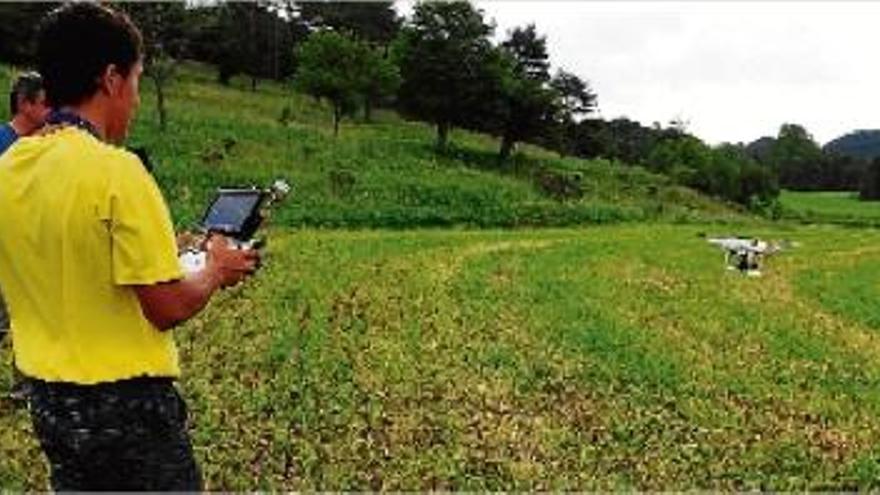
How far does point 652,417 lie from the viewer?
13.8m

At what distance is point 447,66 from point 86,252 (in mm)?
69408

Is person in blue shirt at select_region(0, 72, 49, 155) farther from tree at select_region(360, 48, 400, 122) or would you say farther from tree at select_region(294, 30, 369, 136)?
tree at select_region(360, 48, 400, 122)

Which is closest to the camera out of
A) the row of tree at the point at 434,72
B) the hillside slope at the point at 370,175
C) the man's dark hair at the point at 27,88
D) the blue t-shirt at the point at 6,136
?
Result: the man's dark hair at the point at 27,88

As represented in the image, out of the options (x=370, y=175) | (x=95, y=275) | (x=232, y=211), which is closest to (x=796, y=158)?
(x=370, y=175)

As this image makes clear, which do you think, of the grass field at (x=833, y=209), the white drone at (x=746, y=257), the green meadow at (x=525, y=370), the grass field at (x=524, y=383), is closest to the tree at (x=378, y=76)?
the grass field at (x=833, y=209)

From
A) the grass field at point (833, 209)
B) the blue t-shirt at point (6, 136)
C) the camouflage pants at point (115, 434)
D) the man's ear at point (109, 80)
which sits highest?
the man's ear at point (109, 80)

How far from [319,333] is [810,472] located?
8.69 m

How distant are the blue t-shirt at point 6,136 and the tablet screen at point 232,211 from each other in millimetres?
3153

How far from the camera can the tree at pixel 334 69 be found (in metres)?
74.2

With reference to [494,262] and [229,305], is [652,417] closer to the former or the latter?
[229,305]

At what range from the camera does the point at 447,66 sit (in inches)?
2891

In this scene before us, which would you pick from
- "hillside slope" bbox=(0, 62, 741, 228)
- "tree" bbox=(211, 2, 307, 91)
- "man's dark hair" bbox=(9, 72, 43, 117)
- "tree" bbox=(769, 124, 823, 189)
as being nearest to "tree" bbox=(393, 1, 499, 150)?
"hillside slope" bbox=(0, 62, 741, 228)

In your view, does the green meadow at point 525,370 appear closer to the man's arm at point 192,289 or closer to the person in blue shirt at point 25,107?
the person in blue shirt at point 25,107

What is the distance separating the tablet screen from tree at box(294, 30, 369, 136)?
66.8 metres
